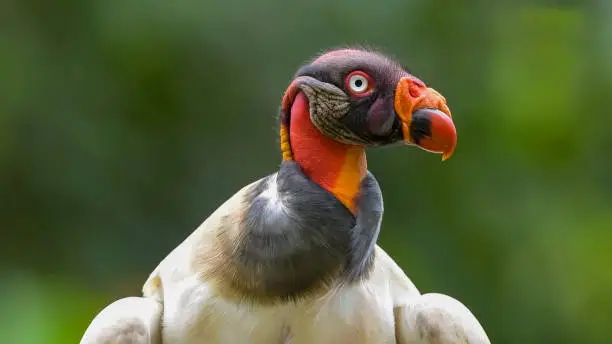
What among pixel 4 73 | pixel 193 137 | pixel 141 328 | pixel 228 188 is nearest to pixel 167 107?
pixel 193 137

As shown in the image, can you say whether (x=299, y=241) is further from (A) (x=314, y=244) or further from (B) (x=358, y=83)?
(B) (x=358, y=83)

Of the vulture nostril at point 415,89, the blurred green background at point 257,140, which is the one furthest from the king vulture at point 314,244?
the blurred green background at point 257,140

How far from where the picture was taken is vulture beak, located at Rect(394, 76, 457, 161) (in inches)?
38.6

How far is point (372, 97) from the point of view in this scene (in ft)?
3.33

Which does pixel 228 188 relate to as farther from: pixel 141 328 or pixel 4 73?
pixel 141 328

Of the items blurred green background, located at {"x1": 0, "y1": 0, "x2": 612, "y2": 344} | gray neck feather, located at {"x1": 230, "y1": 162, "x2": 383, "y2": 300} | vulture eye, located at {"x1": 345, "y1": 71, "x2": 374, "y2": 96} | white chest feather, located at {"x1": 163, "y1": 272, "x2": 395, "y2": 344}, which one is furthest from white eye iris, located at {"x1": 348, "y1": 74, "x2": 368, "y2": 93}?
blurred green background, located at {"x1": 0, "y1": 0, "x2": 612, "y2": 344}

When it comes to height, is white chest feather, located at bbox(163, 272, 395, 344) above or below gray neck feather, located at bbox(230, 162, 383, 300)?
below

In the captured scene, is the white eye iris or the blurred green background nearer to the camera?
the white eye iris

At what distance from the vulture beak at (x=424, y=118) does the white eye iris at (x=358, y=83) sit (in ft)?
0.13

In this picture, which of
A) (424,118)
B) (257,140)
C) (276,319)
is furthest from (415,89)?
(257,140)

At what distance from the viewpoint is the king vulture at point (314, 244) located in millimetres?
1016

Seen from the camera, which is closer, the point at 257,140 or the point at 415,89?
the point at 415,89

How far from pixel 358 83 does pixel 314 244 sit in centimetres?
19

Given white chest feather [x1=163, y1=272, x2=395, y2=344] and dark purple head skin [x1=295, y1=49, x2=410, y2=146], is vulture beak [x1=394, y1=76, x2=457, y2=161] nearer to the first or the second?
dark purple head skin [x1=295, y1=49, x2=410, y2=146]
